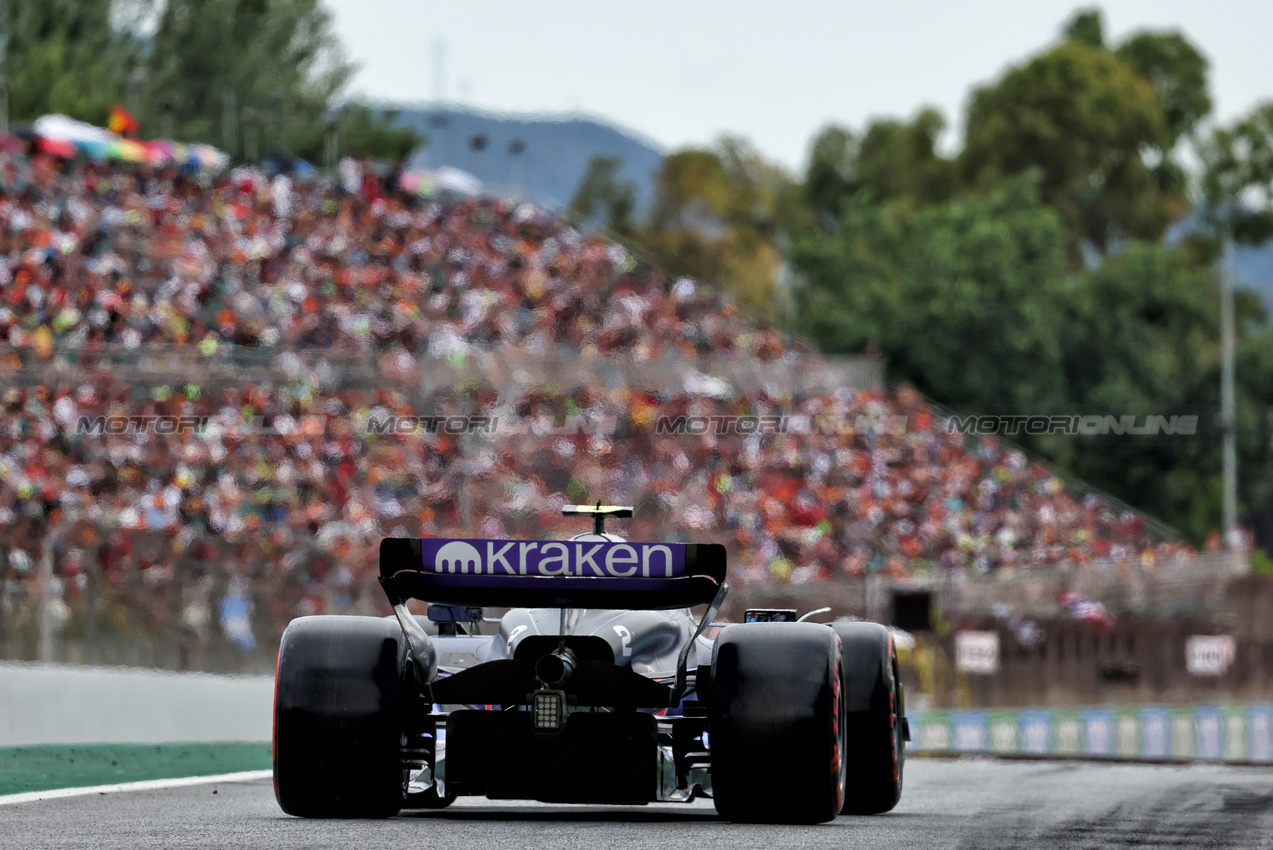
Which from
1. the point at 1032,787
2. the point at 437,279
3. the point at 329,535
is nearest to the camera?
the point at 1032,787

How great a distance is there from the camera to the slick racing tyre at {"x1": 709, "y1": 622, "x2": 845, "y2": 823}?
845 cm

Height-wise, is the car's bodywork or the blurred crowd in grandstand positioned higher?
the blurred crowd in grandstand

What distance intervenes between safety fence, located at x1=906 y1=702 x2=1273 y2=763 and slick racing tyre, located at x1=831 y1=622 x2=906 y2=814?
1707 cm

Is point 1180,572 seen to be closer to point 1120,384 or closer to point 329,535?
point 329,535

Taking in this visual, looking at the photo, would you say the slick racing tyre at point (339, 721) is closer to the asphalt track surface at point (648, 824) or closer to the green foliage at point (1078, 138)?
the asphalt track surface at point (648, 824)

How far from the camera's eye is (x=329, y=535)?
25.9 metres

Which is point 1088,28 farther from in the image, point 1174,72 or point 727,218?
point 727,218

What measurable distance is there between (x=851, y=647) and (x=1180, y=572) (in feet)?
86.3

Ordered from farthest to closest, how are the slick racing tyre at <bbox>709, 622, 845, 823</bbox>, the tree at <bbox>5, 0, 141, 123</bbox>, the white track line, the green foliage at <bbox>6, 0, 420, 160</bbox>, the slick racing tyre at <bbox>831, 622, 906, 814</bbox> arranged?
the green foliage at <bbox>6, 0, 420, 160</bbox>
the tree at <bbox>5, 0, 141, 123</bbox>
the white track line
the slick racing tyre at <bbox>831, 622, 906, 814</bbox>
the slick racing tyre at <bbox>709, 622, 845, 823</bbox>

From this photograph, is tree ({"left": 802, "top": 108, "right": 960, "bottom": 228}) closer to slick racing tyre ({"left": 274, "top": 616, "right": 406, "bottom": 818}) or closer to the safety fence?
the safety fence

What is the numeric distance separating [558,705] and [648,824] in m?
0.88

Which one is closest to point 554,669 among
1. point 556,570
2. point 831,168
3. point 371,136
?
point 556,570

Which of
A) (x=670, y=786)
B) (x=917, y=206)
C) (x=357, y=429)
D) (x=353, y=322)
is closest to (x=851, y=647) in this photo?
(x=670, y=786)

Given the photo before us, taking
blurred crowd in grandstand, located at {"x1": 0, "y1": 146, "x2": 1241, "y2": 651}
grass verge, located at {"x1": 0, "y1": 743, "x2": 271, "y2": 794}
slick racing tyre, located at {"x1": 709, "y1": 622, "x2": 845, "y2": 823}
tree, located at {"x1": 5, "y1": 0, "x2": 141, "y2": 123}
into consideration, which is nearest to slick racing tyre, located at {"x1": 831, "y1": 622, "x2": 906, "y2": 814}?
slick racing tyre, located at {"x1": 709, "y1": 622, "x2": 845, "y2": 823}
